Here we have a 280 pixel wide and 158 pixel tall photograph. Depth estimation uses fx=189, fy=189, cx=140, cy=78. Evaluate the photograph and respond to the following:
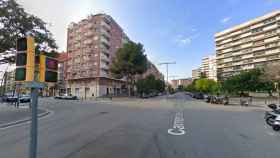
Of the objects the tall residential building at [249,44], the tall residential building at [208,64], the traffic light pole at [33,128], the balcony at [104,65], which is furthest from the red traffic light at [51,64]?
the tall residential building at [208,64]

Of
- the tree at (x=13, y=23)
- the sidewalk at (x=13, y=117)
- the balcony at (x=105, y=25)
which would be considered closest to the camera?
the sidewalk at (x=13, y=117)

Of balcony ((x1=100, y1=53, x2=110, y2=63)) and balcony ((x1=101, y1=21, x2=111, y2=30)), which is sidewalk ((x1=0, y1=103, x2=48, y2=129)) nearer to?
balcony ((x1=100, y1=53, x2=110, y2=63))

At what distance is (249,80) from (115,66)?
3674cm

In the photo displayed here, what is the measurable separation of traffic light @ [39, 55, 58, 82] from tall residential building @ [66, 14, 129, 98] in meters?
56.3

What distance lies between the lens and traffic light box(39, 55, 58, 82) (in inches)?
134

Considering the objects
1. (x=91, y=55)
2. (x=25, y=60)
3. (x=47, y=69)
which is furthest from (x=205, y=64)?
(x=25, y=60)

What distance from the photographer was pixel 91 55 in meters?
61.1

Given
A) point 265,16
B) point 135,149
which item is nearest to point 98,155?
point 135,149

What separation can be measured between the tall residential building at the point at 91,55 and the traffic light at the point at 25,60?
5653 centimetres

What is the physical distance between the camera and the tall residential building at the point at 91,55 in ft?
197

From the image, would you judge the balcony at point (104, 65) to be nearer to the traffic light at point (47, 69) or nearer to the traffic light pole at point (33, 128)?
the traffic light at point (47, 69)

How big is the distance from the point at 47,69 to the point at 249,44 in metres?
109

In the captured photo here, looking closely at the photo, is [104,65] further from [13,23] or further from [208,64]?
[208,64]

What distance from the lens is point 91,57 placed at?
6103 cm
